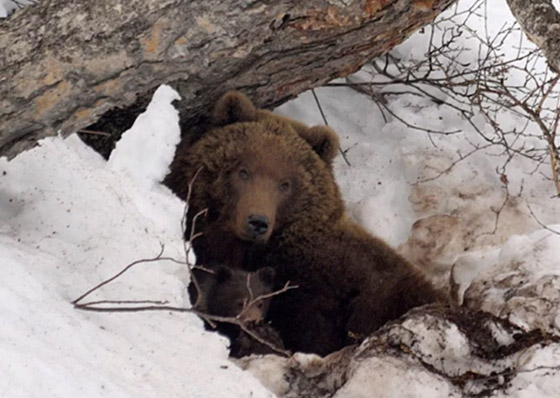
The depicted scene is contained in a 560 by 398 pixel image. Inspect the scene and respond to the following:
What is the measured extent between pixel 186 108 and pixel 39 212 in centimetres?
134

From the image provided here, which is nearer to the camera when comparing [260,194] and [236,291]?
[236,291]

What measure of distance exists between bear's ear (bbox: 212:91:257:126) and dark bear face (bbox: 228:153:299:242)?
243 millimetres

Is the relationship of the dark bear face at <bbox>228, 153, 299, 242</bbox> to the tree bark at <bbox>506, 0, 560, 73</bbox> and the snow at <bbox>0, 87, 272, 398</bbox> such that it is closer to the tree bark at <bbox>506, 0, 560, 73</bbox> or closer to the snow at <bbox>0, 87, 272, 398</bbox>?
the snow at <bbox>0, 87, 272, 398</bbox>

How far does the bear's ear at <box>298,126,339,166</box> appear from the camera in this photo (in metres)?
6.04

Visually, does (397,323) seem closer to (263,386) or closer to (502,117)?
(263,386)

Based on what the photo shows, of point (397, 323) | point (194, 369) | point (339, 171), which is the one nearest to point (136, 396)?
point (194, 369)

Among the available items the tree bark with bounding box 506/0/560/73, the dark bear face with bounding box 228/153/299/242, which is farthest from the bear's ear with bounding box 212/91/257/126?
the tree bark with bounding box 506/0/560/73

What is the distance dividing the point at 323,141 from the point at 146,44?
5.59 ft

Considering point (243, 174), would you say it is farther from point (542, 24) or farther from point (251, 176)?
point (542, 24)

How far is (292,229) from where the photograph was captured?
586 centimetres

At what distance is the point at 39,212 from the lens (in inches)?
181

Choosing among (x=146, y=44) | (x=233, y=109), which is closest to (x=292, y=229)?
(x=233, y=109)

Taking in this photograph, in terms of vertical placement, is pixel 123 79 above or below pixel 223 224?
above

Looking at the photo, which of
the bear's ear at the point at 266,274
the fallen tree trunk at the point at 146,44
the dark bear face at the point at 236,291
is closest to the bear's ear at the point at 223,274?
the dark bear face at the point at 236,291
